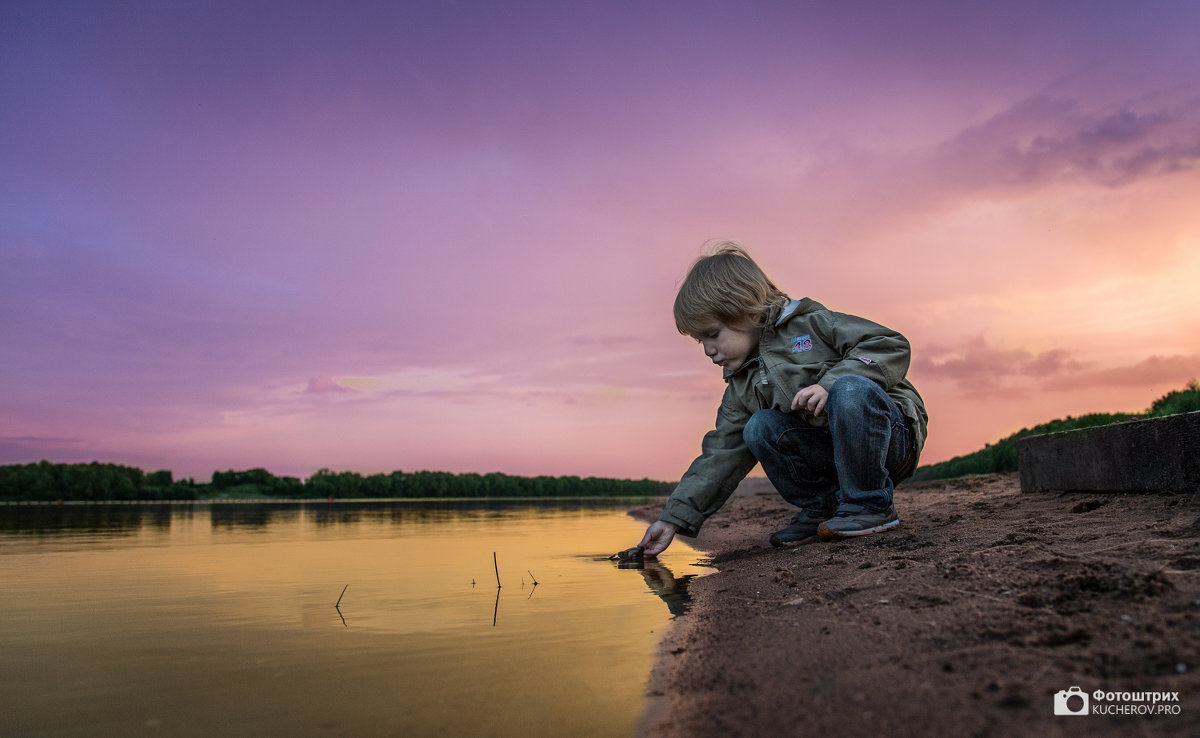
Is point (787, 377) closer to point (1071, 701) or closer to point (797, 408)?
point (797, 408)

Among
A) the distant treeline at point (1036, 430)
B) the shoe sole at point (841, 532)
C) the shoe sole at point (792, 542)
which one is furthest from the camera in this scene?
the distant treeline at point (1036, 430)

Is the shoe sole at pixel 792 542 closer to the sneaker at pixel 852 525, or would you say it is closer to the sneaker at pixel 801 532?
the sneaker at pixel 801 532

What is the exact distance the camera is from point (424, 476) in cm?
3872

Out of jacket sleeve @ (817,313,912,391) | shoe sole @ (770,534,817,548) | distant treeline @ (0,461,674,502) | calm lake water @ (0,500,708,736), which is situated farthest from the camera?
distant treeline @ (0,461,674,502)

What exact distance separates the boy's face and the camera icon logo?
2372 mm

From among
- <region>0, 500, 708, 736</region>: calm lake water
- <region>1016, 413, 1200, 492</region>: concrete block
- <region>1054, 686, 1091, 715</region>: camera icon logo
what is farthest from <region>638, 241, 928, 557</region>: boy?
<region>1054, 686, 1091, 715</region>: camera icon logo

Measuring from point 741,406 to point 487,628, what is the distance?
6.22 feet

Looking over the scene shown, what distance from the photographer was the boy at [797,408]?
109 inches

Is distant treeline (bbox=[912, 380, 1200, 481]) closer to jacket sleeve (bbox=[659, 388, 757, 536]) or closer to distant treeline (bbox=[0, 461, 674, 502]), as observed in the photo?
jacket sleeve (bbox=[659, 388, 757, 536])

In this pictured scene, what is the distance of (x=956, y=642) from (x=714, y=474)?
2.24m

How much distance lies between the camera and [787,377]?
3.09m

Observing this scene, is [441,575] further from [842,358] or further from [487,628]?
[842,358]

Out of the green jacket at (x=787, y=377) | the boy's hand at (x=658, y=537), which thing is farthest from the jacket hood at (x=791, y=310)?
the boy's hand at (x=658, y=537)

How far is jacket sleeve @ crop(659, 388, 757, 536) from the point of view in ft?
11.3
